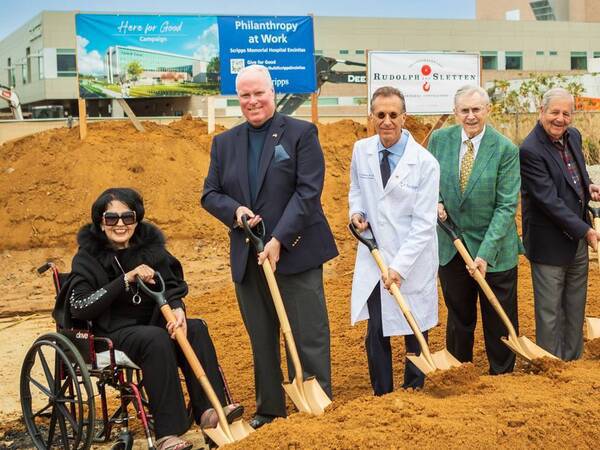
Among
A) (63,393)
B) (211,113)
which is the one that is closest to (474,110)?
(63,393)

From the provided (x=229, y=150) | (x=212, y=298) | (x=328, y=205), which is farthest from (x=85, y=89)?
(x=229, y=150)

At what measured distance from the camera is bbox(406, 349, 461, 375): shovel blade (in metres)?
4.90

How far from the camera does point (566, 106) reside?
18.0 ft

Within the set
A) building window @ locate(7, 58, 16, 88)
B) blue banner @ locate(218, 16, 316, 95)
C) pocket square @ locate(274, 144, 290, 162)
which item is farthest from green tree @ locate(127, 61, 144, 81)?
building window @ locate(7, 58, 16, 88)

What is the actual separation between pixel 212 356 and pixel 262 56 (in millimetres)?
9381

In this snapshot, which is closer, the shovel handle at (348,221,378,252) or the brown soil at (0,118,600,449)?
the brown soil at (0,118,600,449)

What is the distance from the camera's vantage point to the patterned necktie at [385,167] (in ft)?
16.9

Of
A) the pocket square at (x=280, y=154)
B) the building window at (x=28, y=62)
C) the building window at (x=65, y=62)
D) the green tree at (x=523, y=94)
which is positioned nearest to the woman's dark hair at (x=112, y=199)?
the pocket square at (x=280, y=154)

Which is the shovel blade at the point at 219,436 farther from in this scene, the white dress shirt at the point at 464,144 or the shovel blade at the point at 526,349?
the white dress shirt at the point at 464,144

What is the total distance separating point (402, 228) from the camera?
5129mm

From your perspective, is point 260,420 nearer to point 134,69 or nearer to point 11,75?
point 134,69

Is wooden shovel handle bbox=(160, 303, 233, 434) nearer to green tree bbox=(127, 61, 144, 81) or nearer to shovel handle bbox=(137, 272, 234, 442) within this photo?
shovel handle bbox=(137, 272, 234, 442)

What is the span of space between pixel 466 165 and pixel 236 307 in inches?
174

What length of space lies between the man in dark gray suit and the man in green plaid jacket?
184 mm
